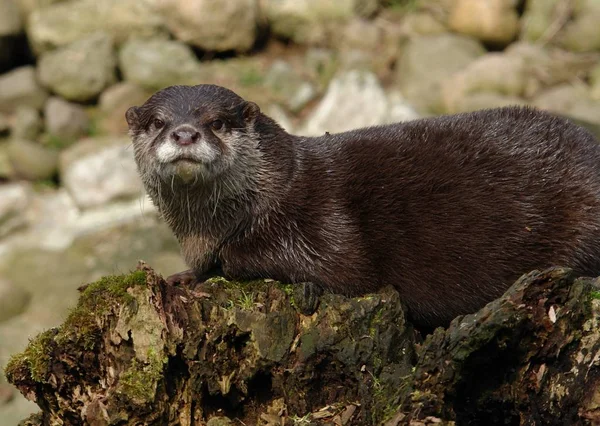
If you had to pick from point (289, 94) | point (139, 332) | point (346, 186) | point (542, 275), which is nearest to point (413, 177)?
point (346, 186)

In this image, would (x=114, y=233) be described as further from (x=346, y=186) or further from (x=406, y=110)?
(x=346, y=186)

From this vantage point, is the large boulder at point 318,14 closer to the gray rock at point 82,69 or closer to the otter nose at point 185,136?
the gray rock at point 82,69

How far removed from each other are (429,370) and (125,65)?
10.7m

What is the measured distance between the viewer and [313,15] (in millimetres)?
12922

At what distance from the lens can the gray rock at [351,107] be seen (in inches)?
417

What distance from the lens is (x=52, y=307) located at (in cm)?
1043

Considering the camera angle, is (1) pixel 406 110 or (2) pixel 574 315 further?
(1) pixel 406 110

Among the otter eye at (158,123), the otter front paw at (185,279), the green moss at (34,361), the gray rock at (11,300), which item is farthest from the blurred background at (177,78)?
the green moss at (34,361)

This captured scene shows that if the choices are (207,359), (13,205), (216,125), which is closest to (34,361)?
(207,359)

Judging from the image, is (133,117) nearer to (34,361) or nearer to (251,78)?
(34,361)

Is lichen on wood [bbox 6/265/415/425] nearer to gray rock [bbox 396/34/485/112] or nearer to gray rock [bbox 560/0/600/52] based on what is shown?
gray rock [bbox 396/34/485/112]

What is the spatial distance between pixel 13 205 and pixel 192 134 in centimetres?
848

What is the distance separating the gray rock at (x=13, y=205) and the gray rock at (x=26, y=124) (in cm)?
81

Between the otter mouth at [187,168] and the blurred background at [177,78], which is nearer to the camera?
the otter mouth at [187,168]
